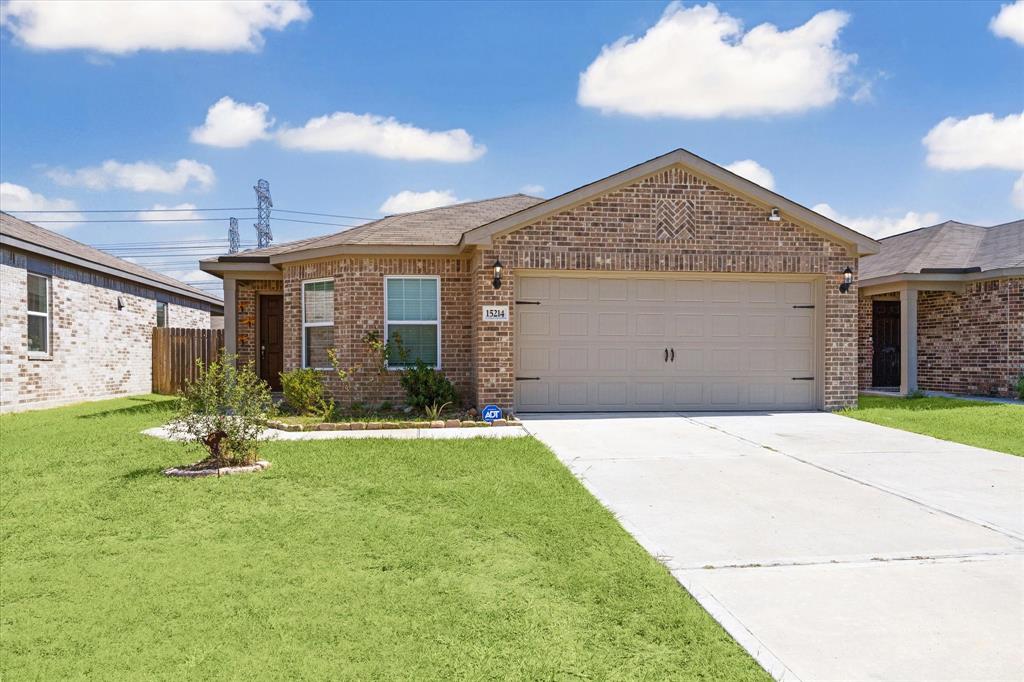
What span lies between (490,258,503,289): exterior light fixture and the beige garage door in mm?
546

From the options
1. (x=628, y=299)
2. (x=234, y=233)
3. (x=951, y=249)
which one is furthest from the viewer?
(x=234, y=233)

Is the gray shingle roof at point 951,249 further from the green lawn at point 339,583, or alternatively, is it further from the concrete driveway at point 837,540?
the green lawn at point 339,583

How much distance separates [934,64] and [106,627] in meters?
15.2

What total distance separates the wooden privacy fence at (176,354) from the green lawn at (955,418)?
15715mm

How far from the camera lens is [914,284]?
14281mm

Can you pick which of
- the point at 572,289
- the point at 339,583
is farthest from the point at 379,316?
the point at 339,583

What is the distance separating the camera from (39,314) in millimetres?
13648

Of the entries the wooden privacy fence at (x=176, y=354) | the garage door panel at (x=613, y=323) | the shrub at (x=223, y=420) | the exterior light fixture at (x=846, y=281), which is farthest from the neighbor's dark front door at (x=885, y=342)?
the wooden privacy fence at (x=176, y=354)

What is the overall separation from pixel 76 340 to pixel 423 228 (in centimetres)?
925

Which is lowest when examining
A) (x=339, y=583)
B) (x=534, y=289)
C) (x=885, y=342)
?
(x=339, y=583)

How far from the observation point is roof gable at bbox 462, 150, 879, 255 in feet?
34.0

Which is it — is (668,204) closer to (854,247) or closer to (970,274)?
(854,247)

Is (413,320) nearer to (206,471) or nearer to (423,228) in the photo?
(423,228)

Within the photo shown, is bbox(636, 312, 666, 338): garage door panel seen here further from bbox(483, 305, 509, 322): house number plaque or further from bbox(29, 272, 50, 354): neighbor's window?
bbox(29, 272, 50, 354): neighbor's window
